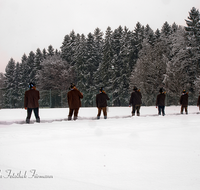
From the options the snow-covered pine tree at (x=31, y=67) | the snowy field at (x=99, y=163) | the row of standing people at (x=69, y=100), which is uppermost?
the snow-covered pine tree at (x=31, y=67)

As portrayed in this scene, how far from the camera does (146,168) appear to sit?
5.10m

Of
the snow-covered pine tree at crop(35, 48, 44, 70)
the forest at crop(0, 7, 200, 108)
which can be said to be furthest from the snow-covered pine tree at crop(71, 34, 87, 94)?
the snow-covered pine tree at crop(35, 48, 44, 70)

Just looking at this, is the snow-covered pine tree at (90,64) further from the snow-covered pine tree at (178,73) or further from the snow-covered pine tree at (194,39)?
the snow-covered pine tree at (194,39)

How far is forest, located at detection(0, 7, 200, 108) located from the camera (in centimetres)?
4328

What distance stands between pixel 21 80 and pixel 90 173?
75.3 m

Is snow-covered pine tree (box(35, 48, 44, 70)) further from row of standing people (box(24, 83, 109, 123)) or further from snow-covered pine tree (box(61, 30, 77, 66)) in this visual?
row of standing people (box(24, 83, 109, 123))

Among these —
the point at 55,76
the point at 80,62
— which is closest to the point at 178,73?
the point at 80,62

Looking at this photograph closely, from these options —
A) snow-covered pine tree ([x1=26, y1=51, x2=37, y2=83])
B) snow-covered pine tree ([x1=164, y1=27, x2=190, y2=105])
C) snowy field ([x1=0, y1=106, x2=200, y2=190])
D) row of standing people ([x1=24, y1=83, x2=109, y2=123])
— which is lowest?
snowy field ([x1=0, y1=106, x2=200, y2=190])

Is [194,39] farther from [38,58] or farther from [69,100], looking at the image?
[38,58]

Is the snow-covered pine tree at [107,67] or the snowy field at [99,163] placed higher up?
the snow-covered pine tree at [107,67]

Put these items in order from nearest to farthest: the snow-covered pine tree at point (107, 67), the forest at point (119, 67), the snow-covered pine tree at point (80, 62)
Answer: the forest at point (119, 67) < the snow-covered pine tree at point (107, 67) < the snow-covered pine tree at point (80, 62)

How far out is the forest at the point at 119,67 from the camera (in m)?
43.3

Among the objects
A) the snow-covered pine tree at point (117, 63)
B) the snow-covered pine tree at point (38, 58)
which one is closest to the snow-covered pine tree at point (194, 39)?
the snow-covered pine tree at point (117, 63)

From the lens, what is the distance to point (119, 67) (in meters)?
63.5
